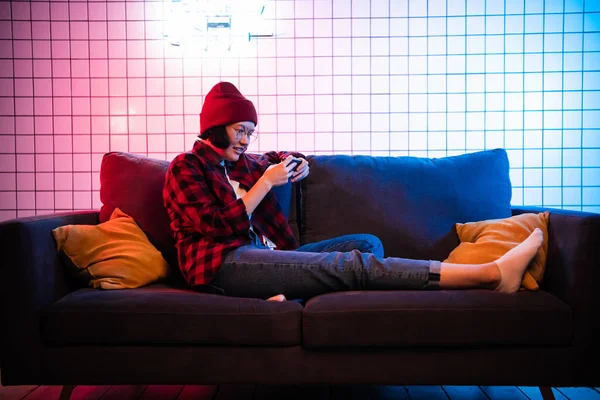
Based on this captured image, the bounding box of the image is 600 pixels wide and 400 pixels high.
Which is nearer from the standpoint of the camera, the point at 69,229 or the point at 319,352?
the point at 319,352

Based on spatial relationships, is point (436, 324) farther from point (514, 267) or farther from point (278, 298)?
point (278, 298)

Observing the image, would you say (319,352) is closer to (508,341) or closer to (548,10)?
(508,341)

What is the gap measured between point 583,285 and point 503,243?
291mm

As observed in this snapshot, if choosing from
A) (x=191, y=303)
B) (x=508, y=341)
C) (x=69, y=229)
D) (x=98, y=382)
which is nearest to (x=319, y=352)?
(x=191, y=303)

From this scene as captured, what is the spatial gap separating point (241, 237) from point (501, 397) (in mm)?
1131

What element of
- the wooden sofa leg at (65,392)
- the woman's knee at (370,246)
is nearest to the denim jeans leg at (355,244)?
the woman's knee at (370,246)

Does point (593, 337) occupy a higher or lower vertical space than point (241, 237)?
lower

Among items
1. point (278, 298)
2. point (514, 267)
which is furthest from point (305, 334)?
point (514, 267)

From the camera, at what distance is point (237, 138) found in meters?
1.93

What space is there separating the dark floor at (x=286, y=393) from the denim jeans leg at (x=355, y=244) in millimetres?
542

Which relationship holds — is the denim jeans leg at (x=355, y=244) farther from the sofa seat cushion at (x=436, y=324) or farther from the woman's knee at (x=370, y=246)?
the sofa seat cushion at (x=436, y=324)

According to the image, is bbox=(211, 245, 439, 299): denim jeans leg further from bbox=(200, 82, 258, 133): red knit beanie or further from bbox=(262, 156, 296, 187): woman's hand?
bbox=(200, 82, 258, 133): red knit beanie

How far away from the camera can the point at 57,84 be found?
3.04m

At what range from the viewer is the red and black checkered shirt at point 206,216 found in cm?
170
